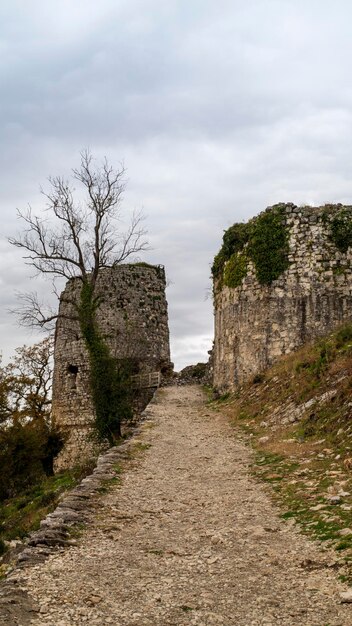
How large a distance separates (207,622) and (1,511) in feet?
53.6

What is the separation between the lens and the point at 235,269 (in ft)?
73.7

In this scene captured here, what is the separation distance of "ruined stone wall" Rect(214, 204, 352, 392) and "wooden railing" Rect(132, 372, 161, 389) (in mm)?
8379

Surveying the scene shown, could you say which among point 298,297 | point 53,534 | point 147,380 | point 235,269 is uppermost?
point 235,269

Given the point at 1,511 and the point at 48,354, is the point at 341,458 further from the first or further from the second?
the point at 48,354

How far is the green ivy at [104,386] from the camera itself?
70.6ft

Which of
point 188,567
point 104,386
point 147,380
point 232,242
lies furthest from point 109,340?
point 188,567

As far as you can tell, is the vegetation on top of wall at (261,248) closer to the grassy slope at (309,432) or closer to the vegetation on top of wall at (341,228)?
the vegetation on top of wall at (341,228)

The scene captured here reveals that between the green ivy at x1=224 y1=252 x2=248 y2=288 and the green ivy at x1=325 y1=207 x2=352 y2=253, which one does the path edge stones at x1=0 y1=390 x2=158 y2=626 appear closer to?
the green ivy at x1=224 y1=252 x2=248 y2=288

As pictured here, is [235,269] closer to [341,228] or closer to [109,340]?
[341,228]

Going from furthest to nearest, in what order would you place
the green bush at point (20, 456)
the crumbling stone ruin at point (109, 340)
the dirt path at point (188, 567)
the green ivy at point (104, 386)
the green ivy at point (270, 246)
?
1. the crumbling stone ruin at point (109, 340)
2. the green bush at point (20, 456)
3. the green ivy at point (104, 386)
4. the green ivy at point (270, 246)
5. the dirt path at point (188, 567)

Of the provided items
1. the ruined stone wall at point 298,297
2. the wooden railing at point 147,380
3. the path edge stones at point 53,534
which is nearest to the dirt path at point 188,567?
the path edge stones at point 53,534

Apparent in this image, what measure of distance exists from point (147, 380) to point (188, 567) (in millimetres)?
23447

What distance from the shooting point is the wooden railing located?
2933 cm

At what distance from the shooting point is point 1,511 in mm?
19828
